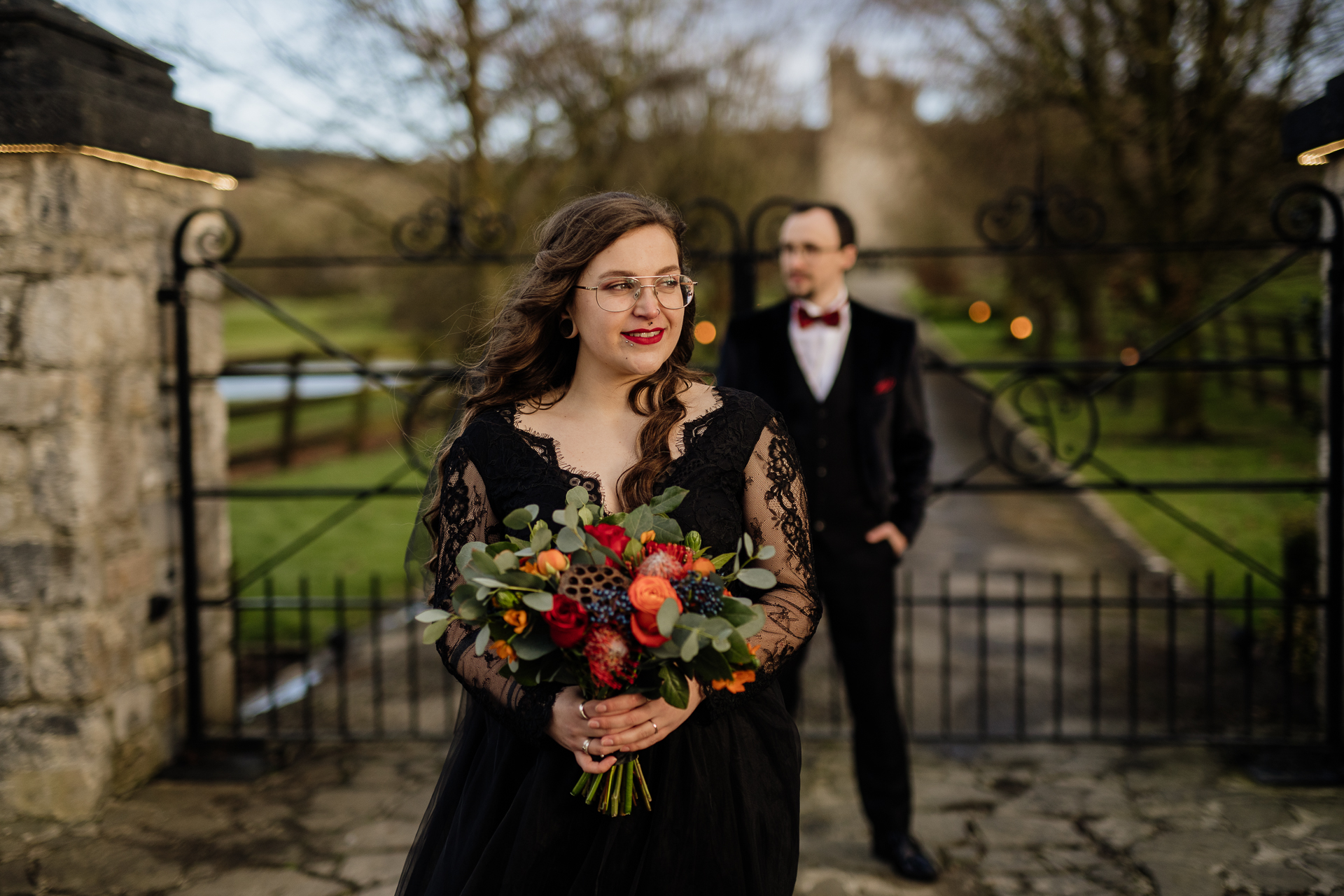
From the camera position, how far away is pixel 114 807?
3826mm

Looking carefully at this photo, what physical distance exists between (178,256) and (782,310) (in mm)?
2502

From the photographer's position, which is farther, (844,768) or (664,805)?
(844,768)

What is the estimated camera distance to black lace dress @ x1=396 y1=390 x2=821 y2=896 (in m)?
1.94

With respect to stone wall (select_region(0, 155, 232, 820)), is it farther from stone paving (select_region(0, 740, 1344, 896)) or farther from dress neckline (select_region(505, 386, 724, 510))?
dress neckline (select_region(505, 386, 724, 510))

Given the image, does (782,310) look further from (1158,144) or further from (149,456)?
(1158,144)

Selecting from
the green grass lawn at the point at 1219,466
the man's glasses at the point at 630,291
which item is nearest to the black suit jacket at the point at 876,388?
the man's glasses at the point at 630,291

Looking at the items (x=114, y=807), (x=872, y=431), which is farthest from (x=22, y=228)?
(x=872, y=431)

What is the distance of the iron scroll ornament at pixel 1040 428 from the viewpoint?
13.9ft

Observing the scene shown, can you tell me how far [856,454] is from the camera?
11.2 ft

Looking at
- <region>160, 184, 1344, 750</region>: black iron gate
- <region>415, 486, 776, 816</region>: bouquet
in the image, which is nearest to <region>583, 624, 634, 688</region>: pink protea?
<region>415, 486, 776, 816</region>: bouquet

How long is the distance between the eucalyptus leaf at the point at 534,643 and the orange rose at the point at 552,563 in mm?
106

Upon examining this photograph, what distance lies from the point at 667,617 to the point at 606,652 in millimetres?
147

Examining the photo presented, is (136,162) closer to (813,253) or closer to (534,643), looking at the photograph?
(813,253)

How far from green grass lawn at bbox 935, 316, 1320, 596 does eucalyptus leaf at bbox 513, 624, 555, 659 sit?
490cm
